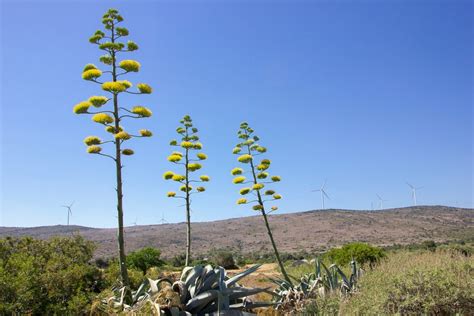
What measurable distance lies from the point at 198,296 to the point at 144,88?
5028mm

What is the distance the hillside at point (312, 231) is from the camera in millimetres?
58906

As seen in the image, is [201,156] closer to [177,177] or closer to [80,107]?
[177,177]

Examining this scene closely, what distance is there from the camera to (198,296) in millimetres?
4719

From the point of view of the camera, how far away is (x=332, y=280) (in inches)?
285

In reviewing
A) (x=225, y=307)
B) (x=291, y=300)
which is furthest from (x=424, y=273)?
(x=225, y=307)

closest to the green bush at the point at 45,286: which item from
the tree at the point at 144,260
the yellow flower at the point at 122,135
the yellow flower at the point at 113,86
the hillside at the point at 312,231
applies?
the yellow flower at the point at 122,135

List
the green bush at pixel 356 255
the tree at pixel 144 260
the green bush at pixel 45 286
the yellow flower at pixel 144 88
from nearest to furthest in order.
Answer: the green bush at pixel 45 286, the yellow flower at pixel 144 88, the green bush at pixel 356 255, the tree at pixel 144 260

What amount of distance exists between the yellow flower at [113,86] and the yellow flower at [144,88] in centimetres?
49

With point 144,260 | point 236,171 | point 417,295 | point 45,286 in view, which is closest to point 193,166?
point 236,171

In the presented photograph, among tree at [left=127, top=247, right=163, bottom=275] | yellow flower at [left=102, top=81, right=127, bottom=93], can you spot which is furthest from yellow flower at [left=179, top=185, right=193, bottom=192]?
tree at [left=127, top=247, right=163, bottom=275]

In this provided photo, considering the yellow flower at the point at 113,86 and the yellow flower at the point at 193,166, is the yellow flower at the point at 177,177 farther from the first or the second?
the yellow flower at the point at 113,86

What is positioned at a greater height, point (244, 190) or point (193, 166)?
point (193, 166)

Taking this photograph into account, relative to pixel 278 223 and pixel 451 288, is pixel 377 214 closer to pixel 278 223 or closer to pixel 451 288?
pixel 278 223

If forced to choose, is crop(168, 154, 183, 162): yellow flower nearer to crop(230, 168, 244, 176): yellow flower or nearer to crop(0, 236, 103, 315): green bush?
crop(230, 168, 244, 176): yellow flower
